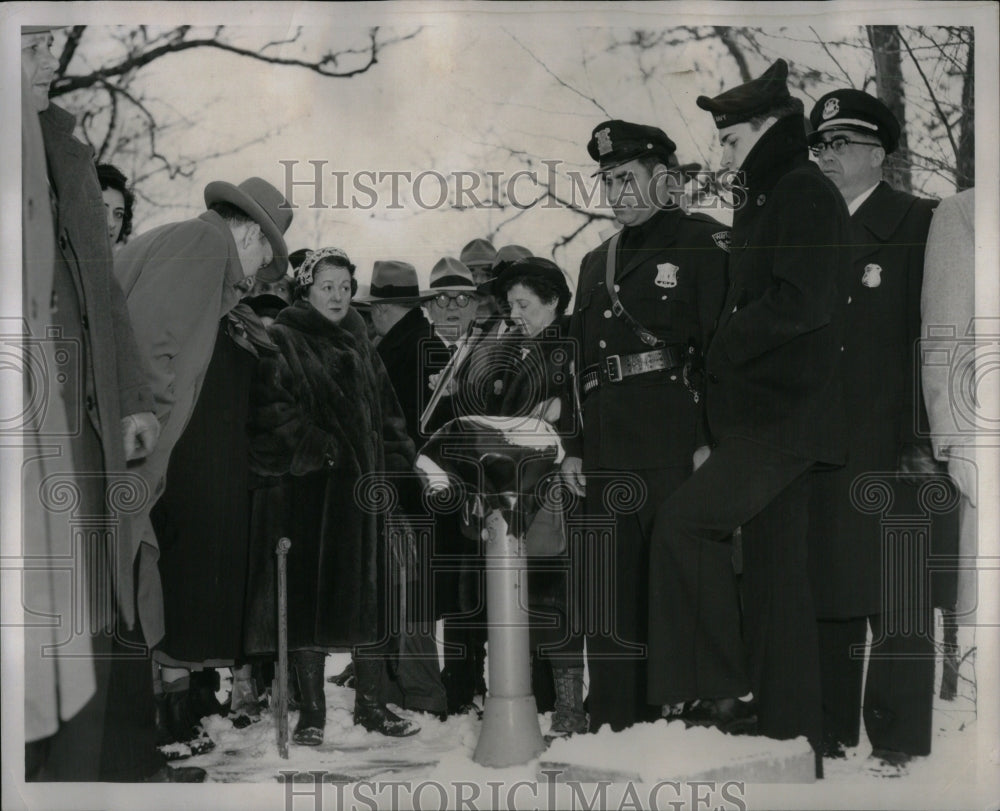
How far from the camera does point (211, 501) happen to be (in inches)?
173

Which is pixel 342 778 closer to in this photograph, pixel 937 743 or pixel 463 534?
pixel 463 534

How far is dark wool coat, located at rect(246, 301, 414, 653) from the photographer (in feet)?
14.4

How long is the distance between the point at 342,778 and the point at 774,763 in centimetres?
148

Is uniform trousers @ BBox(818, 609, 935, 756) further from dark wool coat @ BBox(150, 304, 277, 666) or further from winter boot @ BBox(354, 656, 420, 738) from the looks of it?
dark wool coat @ BBox(150, 304, 277, 666)

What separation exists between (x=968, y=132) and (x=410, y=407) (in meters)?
2.19

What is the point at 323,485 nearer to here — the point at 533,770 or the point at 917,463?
the point at 533,770

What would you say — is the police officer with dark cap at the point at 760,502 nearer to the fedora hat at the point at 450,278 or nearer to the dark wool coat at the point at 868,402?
the dark wool coat at the point at 868,402

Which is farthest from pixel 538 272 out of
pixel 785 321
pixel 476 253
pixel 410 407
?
pixel 785 321

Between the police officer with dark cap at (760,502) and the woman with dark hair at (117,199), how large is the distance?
81.9 inches

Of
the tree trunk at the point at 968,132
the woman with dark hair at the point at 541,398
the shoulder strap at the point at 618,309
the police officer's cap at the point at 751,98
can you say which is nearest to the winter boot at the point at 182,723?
the woman with dark hair at the point at 541,398

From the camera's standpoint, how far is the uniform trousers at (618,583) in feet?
14.3

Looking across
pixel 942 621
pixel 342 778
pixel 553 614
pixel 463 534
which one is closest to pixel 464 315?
pixel 463 534

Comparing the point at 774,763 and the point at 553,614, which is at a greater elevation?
the point at 553,614

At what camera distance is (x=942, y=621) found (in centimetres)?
443
